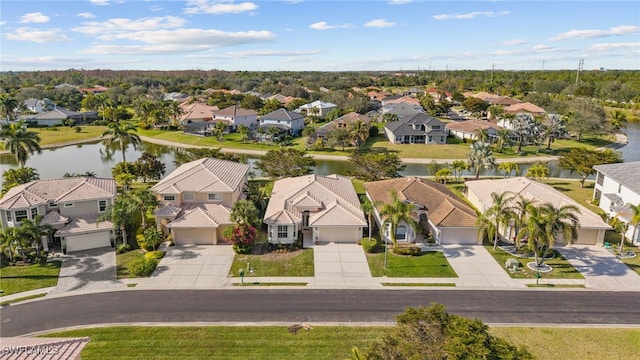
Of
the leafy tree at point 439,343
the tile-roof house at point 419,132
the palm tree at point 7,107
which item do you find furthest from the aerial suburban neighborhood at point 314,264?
the palm tree at point 7,107

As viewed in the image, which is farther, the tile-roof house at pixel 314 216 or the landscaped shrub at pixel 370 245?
the tile-roof house at pixel 314 216

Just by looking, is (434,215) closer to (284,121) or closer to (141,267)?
(141,267)

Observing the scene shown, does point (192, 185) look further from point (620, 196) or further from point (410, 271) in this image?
point (620, 196)

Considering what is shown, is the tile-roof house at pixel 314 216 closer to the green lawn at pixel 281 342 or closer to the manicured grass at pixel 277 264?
the manicured grass at pixel 277 264

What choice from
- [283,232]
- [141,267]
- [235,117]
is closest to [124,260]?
[141,267]

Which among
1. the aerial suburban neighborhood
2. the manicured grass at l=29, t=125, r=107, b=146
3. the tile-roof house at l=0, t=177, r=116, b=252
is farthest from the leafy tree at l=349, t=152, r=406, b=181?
the manicured grass at l=29, t=125, r=107, b=146

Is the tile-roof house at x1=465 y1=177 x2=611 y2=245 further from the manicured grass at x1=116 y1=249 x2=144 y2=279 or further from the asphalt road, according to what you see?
the manicured grass at x1=116 y1=249 x2=144 y2=279
